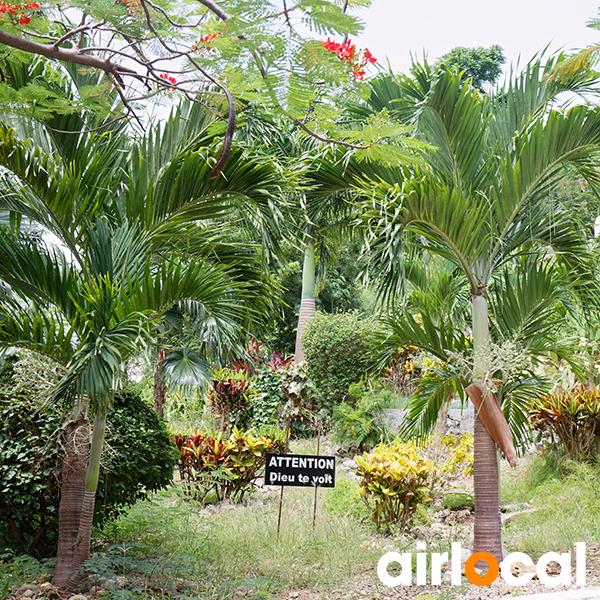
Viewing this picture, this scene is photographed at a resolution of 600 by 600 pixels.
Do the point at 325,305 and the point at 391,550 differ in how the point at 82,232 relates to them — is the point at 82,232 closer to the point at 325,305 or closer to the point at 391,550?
the point at 391,550

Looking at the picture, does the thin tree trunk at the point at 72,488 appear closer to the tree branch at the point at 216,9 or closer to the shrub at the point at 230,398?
the tree branch at the point at 216,9

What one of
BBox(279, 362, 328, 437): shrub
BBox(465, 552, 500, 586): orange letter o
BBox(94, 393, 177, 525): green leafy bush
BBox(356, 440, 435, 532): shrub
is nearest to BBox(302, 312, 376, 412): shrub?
BBox(279, 362, 328, 437): shrub

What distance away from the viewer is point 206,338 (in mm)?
7051

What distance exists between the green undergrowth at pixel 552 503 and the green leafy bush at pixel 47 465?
3256 millimetres

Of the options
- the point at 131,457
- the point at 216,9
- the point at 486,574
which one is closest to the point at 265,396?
the point at 131,457

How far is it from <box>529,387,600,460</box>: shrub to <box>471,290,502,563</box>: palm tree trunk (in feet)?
7.58

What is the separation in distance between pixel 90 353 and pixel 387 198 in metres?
2.40

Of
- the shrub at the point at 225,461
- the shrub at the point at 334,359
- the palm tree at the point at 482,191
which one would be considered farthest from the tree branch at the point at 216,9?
the shrub at the point at 334,359

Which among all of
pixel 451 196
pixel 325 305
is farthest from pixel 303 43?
pixel 325 305

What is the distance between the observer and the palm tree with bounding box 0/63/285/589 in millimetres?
3367

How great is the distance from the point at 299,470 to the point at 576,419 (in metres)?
3.63

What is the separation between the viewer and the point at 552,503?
586 centimetres

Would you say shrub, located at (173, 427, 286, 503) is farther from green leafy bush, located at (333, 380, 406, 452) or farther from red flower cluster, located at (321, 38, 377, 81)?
red flower cluster, located at (321, 38, 377, 81)

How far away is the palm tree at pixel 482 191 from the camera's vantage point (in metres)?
4.30
